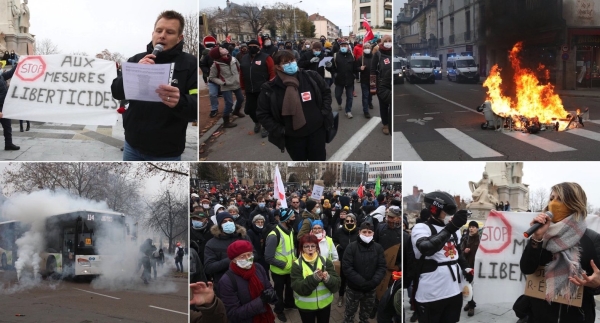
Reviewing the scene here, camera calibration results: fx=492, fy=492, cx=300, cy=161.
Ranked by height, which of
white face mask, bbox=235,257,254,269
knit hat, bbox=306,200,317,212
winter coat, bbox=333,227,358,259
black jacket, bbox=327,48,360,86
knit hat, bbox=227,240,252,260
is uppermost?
black jacket, bbox=327,48,360,86

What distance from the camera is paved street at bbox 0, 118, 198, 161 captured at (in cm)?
508

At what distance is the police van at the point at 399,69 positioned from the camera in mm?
5273

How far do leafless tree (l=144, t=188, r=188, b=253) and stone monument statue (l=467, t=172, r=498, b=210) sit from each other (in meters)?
2.97

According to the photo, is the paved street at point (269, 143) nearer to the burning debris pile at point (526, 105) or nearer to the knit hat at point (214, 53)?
the knit hat at point (214, 53)

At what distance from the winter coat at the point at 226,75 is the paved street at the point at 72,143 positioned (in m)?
1.47

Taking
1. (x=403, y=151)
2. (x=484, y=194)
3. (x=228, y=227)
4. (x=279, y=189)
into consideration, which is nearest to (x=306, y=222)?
(x=279, y=189)

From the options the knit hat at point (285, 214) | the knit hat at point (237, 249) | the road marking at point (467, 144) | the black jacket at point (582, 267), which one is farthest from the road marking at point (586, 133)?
the knit hat at point (237, 249)

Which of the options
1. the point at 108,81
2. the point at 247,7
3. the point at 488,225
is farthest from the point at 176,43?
the point at 488,225

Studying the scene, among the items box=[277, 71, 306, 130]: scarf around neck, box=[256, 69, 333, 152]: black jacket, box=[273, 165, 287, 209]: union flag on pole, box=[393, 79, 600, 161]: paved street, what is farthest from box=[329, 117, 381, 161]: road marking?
box=[277, 71, 306, 130]: scarf around neck

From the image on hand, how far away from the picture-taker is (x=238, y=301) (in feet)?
14.4

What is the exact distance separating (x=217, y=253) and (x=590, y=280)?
3330mm

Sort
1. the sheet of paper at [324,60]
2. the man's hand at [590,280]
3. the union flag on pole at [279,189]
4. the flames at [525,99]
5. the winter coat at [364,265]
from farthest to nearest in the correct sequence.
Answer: the sheet of paper at [324,60], the flames at [525,99], the union flag on pole at [279,189], the winter coat at [364,265], the man's hand at [590,280]

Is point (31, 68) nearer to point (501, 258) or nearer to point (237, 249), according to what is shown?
point (237, 249)

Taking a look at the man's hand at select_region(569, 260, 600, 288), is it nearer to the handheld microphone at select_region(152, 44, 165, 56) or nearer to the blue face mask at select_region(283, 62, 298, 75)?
the blue face mask at select_region(283, 62, 298, 75)
